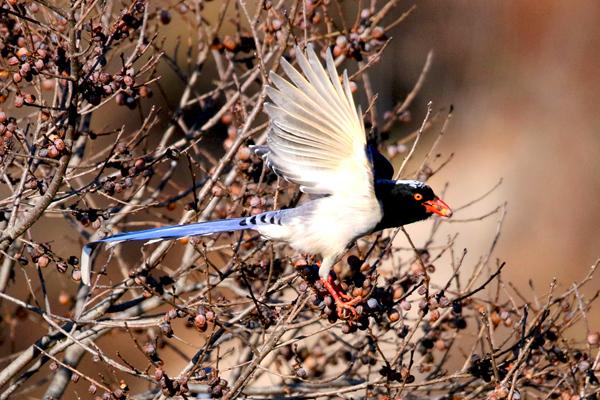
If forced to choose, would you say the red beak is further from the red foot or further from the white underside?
the red foot

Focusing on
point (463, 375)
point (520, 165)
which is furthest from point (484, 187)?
point (463, 375)

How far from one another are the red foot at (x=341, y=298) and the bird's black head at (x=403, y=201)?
35 cm

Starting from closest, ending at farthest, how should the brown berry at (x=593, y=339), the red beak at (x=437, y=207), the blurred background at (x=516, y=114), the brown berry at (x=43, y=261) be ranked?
the brown berry at (x=43, y=261)
the brown berry at (x=593, y=339)
the red beak at (x=437, y=207)
the blurred background at (x=516, y=114)

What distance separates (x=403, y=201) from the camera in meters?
3.97

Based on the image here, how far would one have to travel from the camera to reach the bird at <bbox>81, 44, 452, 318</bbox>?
3518mm

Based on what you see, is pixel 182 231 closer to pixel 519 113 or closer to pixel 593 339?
pixel 593 339

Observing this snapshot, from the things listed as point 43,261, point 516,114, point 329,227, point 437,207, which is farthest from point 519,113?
point 43,261

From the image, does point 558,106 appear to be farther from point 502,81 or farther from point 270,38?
point 270,38

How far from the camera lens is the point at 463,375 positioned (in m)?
3.58

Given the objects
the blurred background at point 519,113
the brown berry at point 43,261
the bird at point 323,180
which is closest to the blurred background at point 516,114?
the blurred background at point 519,113

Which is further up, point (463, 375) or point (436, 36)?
point (436, 36)

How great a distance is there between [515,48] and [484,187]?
7.31 feet

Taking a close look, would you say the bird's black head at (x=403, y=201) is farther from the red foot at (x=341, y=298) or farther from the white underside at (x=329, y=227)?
the red foot at (x=341, y=298)

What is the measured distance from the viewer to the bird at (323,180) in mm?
3518
